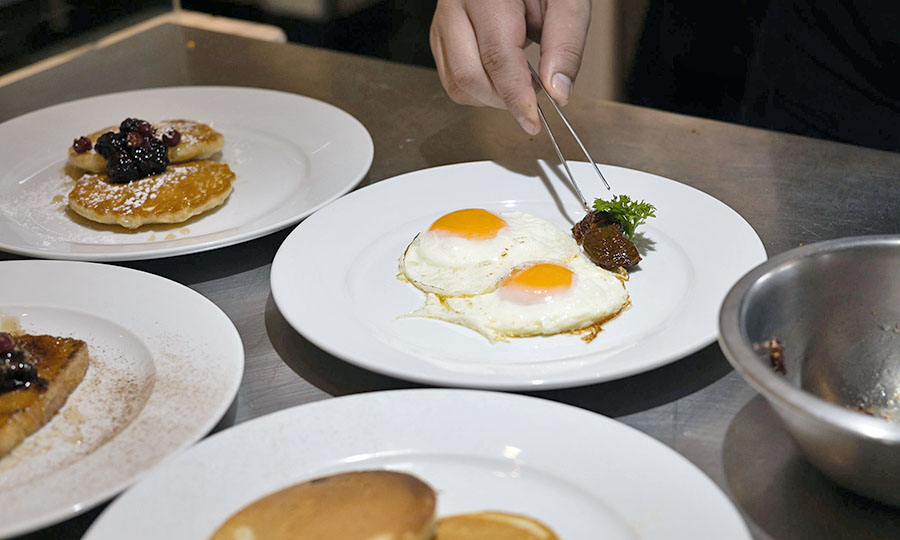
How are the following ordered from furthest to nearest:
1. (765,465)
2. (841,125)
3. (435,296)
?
(841,125) → (435,296) → (765,465)

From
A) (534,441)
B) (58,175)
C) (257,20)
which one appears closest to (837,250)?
(534,441)

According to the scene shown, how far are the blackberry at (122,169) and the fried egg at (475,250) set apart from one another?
92 cm

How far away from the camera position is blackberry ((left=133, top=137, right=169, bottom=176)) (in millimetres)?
2508

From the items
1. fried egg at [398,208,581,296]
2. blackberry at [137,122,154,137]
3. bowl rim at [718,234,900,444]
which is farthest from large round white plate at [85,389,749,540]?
blackberry at [137,122,154,137]

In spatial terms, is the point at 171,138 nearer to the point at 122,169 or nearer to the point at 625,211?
the point at 122,169

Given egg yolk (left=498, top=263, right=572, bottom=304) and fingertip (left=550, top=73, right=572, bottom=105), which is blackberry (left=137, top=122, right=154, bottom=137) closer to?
fingertip (left=550, top=73, right=572, bottom=105)

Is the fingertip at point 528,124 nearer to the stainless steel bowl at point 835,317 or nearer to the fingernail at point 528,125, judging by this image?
the fingernail at point 528,125

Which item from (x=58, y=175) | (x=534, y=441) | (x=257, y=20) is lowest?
(x=257, y=20)

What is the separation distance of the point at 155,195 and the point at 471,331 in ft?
3.60

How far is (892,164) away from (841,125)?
58 cm

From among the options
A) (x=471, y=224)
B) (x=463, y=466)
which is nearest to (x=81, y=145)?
(x=471, y=224)

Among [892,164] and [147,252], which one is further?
[892,164]

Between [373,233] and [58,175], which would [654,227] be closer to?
[373,233]

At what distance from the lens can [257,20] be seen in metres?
6.03
